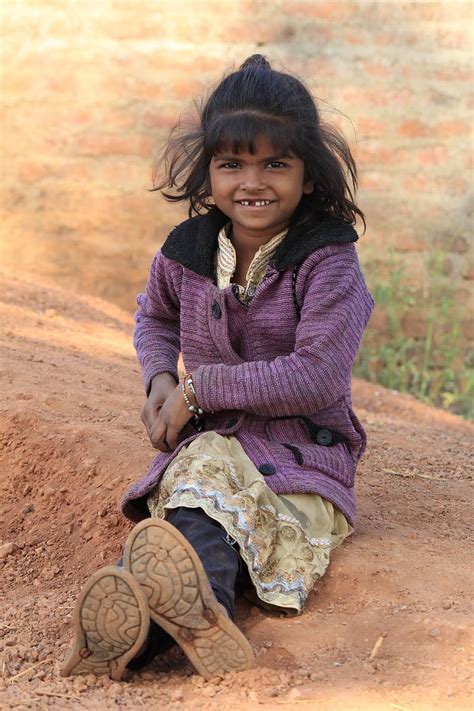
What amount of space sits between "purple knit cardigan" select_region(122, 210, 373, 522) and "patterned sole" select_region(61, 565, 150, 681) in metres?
0.57

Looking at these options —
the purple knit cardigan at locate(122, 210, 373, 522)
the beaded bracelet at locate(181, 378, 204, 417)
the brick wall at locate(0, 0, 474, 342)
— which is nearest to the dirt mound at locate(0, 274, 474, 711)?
the purple knit cardigan at locate(122, 210, 373, 522)

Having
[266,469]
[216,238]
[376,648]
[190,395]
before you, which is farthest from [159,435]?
[376,648]

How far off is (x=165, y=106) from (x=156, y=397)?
4.05 metres

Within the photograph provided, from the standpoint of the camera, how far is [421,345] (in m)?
6.74

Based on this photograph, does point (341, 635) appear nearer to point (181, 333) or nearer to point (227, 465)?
point (227, 465)

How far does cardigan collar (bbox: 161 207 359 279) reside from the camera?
2678mm

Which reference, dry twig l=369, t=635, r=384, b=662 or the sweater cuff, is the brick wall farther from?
dry twig l=369, t=635, r=384, b=662

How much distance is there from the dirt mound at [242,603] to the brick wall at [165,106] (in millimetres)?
1819

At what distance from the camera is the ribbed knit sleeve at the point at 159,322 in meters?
2.95

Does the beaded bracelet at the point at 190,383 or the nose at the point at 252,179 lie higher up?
the nose at the point at 252,179

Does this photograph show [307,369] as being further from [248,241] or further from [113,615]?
[113,615]

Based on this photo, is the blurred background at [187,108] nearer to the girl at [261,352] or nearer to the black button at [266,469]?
the girl at [261,352]

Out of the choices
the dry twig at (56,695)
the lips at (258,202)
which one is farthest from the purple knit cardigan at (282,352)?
the dry twig at (56,695)

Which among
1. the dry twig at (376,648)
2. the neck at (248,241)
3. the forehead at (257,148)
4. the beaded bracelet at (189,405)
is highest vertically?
the forehead at (257,148)
